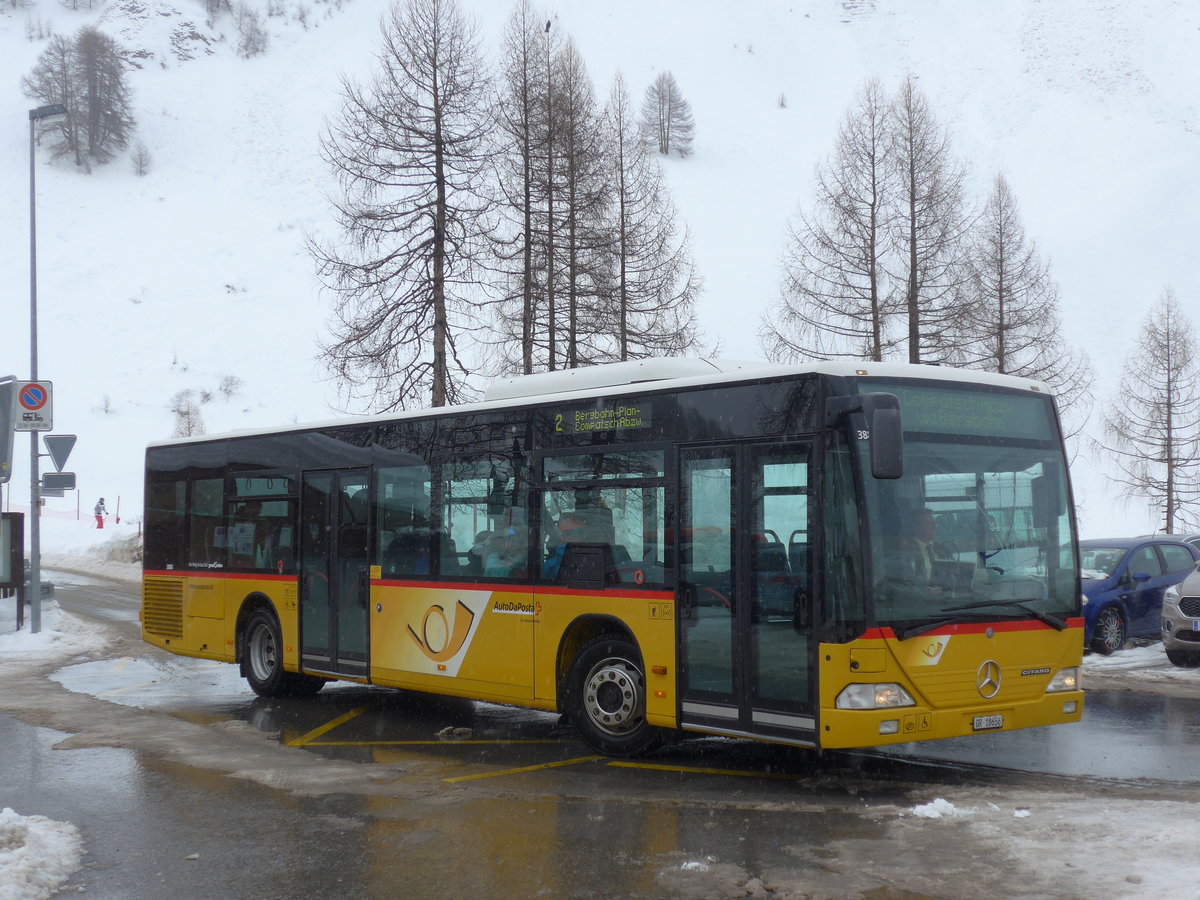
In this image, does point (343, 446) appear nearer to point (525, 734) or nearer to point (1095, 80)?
point (525, 734)

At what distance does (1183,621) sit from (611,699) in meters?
8.55

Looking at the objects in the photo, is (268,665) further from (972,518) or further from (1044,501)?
(1044,501)

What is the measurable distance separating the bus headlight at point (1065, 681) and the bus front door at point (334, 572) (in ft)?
20.8

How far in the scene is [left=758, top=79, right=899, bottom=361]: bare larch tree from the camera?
82.5ft

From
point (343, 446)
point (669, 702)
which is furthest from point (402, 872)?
point (343, 446)

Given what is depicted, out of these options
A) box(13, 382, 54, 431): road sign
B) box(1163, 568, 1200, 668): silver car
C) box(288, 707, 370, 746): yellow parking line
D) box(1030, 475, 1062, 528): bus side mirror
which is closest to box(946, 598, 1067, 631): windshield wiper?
box(1030, 475, 1062, 528): bus side mirror

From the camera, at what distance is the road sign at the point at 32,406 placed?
19.1 m

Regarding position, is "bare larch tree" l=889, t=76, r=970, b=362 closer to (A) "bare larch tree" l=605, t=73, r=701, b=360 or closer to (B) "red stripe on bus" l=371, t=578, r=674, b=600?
(A) "bare larch tree" l=605, t=73, r=701, b=360

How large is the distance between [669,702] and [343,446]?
16.8 feet

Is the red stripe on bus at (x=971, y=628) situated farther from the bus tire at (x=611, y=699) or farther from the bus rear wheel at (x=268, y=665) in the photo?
the bus rear wheel at (x=268, y=665)

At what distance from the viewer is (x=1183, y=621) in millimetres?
14781

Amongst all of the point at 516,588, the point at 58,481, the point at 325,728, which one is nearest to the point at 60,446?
the point at 58,481

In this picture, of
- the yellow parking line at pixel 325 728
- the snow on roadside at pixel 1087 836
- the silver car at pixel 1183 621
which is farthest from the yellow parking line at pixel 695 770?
the silver car at pixel 1183 621

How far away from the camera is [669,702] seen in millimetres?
8961
